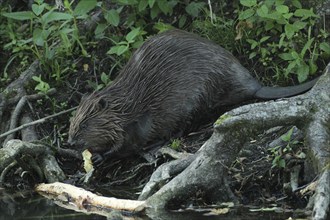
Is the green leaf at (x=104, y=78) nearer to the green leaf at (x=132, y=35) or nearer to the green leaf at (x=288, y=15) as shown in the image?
the green leaf at (x=132, y=35)

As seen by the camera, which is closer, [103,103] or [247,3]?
[103,103]

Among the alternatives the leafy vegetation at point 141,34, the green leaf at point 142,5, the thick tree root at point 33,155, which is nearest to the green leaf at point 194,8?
the leafy vegetation at point 141,34

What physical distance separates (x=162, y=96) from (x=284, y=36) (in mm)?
865

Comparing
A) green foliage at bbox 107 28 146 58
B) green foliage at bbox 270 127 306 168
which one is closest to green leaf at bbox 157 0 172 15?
green foliage at bbox 107 28 146 58

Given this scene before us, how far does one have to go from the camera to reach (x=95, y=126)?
553 centimetres

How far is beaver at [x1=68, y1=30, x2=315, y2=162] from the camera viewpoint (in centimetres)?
545

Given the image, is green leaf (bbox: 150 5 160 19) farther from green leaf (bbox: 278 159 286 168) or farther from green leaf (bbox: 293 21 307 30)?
green leaf (bbox: 278 159 286 168)

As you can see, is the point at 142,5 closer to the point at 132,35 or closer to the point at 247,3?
the point at 132,35

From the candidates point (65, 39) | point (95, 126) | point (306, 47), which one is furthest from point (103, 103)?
point (306, 47)

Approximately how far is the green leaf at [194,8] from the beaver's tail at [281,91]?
993 millimetres

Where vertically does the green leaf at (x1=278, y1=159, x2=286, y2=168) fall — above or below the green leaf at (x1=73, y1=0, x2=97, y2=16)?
below

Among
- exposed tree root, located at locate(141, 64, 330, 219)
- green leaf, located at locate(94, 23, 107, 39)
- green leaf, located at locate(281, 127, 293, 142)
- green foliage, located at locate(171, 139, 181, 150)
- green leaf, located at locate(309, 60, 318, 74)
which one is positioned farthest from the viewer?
green leaf, located at locate(94, 23, 107, 39)

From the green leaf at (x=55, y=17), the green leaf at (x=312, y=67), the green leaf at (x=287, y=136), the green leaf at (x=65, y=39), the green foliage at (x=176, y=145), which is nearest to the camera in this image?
the green leaf at (x=287, y=136)

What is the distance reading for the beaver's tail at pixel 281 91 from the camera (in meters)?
5.10
